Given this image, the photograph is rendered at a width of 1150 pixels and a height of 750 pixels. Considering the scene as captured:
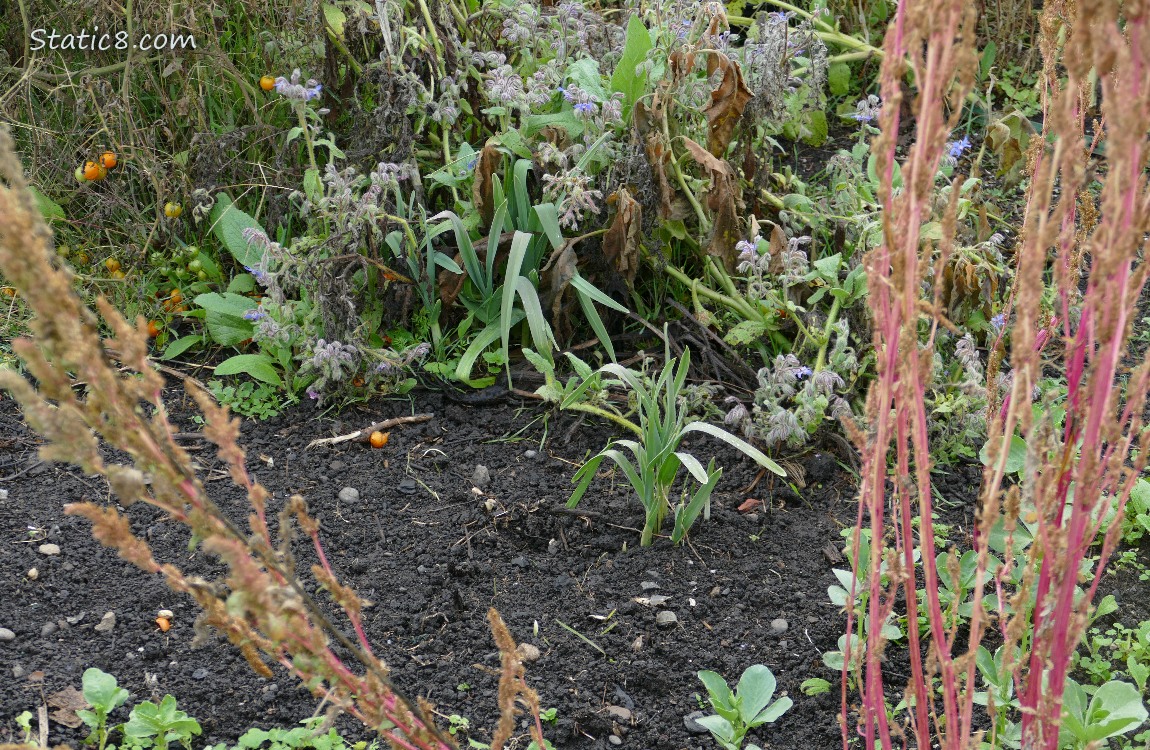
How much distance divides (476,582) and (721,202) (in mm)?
1228

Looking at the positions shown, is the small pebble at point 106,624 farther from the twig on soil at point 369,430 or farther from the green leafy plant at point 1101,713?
the green leafy plant at point 1101,713

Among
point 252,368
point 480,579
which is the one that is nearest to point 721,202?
point 480,579

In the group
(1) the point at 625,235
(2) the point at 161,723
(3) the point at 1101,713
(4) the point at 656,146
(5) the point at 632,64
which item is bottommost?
(2) the point at 161,723

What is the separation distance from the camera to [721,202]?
9.41 feet

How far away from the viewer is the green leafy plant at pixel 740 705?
1.71 m

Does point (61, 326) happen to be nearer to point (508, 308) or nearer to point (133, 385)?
point (133, 385)

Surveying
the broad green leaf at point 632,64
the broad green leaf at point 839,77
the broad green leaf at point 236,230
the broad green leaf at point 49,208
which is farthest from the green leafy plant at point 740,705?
the broad green leaf at point 839,77

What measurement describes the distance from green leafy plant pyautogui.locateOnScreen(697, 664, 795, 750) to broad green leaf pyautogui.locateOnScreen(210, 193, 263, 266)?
1984 millimetres

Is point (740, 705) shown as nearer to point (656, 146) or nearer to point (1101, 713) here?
point (1101, 713)

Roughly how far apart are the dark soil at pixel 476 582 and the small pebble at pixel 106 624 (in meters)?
0.02

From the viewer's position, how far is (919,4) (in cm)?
102

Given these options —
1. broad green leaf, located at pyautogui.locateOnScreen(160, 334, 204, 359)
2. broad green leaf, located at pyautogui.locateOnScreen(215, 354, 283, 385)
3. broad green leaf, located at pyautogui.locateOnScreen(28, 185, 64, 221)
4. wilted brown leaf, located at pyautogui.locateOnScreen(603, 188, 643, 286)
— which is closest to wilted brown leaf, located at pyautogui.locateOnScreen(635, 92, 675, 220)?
wilted brown leaf, located at pyautogui.locateOnScreen(603, 188, 643, 286)

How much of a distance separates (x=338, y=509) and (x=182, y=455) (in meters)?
1.48

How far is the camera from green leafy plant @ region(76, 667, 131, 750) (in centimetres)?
175
